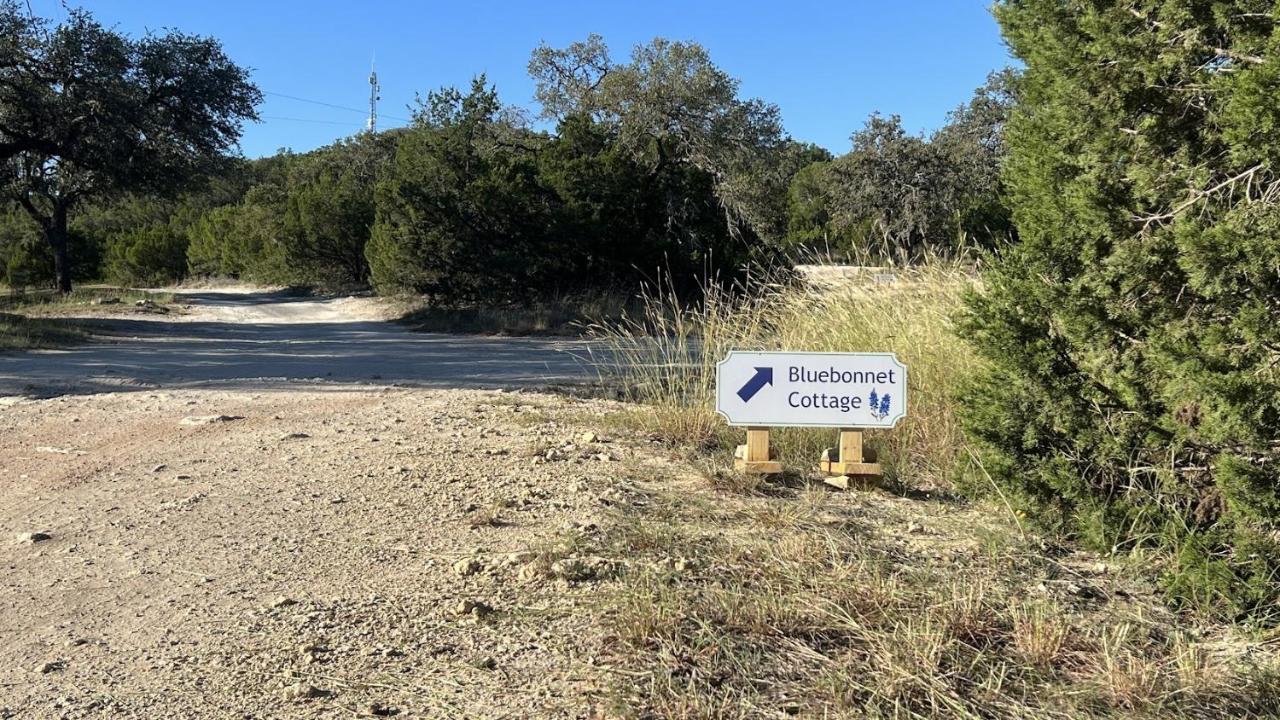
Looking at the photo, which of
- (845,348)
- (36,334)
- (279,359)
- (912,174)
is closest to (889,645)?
(845,348)

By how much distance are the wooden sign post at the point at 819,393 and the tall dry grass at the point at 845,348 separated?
1.61 feet

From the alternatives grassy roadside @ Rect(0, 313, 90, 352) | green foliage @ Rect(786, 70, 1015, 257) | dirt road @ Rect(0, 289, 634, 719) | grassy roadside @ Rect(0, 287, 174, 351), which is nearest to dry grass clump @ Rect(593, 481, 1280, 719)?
dirt road @ Rect(0, 289, 634, 719)

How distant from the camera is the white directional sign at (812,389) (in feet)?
16.5

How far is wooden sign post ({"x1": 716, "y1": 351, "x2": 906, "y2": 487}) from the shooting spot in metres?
5.04

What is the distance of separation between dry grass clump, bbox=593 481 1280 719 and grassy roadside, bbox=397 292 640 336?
16.1 m

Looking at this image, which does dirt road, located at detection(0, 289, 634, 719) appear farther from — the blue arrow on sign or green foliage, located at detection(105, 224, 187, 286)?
green foliage, located at detection(105, 224, 187, 286)

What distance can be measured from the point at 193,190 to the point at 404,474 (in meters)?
21.0

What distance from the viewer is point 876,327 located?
6.78 metres

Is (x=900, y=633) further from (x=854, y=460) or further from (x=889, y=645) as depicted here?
(x=854, y=460)

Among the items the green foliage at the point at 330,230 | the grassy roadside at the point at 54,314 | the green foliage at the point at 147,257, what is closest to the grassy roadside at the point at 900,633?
the grassy roadside at the point at 54,314

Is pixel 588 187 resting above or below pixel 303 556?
above

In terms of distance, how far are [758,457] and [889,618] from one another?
206 centimetres

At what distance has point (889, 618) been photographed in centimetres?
310

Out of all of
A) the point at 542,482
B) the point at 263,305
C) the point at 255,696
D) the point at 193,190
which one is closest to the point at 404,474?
the point at 542,482
